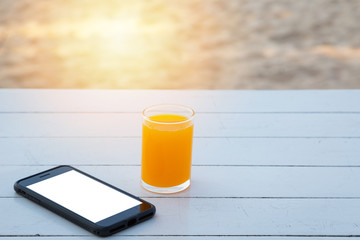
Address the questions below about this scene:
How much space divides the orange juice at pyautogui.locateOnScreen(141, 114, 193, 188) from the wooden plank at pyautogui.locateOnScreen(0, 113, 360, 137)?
0.77ft

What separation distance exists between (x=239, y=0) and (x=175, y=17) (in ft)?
2.53

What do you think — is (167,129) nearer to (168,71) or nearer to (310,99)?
(310,99)

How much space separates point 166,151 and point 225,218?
0.44 feet

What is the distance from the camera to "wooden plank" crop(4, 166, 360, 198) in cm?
91

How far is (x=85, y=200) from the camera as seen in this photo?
846mm

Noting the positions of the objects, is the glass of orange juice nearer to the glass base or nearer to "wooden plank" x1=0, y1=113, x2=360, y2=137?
the glass base

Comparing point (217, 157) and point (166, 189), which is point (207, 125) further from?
point (166, 189)

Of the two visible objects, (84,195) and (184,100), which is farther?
(184,100)

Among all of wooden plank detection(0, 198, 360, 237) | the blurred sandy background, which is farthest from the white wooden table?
the blurred sandy background

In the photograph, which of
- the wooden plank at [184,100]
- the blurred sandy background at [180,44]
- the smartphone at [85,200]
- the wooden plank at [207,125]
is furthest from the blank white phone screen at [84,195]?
the blurred sandy background at [180,44]

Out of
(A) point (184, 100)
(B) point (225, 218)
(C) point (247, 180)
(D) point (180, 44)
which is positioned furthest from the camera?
(D) point (180, 44)

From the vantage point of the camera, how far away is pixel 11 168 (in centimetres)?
98

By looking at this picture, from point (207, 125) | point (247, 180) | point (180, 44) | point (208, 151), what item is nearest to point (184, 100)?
point (207, 125)

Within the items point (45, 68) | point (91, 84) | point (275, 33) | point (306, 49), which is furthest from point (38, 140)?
point (275, 33)
